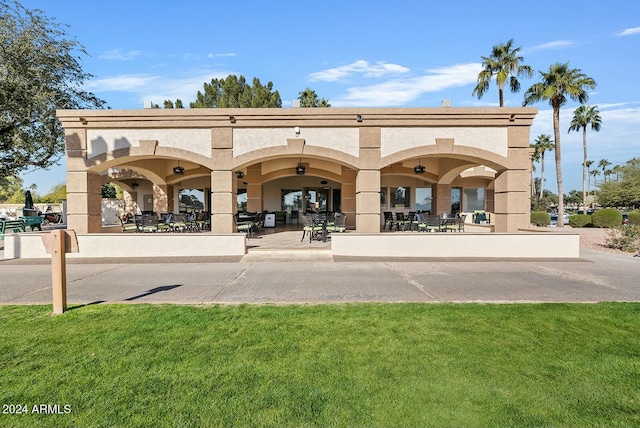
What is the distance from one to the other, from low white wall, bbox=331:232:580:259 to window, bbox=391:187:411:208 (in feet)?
32.1

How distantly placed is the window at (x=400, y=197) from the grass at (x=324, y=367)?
1507 cm

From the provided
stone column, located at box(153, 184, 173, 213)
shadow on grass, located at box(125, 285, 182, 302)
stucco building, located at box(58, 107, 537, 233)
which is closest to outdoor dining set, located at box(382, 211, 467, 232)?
stucco building, located at box(58, 107, 537, 233)

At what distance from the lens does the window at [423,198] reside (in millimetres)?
19531

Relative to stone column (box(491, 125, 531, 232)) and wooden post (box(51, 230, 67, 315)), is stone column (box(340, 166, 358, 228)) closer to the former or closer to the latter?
stone column (box(491, 125, 531, 232))

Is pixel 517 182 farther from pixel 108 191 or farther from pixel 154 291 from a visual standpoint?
pixel 108 191

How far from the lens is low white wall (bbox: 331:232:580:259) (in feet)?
33.1

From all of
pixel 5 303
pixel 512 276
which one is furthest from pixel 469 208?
pixel 5 303

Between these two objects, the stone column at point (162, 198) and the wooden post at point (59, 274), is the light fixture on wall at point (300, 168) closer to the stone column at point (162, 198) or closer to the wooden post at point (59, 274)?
the stone column at point (162, 198)

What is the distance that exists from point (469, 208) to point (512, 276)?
1559 cm

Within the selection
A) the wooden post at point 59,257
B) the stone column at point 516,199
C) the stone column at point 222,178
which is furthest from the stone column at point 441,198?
the wooden post at point 59,257

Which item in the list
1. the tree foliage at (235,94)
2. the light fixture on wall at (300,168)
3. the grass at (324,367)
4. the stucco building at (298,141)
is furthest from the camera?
the tree foliage at (235,94)

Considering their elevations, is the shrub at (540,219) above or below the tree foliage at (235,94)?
below

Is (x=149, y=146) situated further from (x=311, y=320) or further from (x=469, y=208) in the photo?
(x=469, y=208)

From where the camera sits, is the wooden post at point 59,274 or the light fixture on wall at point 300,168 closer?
the wooden post at point 59,274
